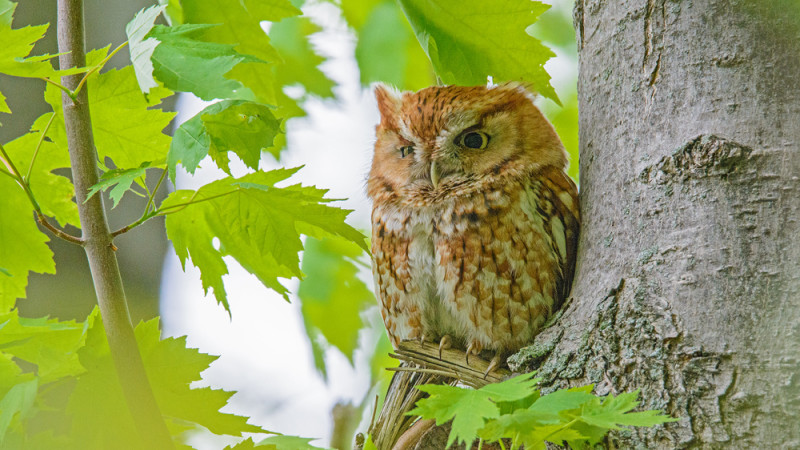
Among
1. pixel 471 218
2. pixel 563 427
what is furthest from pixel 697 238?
pixel 471 218

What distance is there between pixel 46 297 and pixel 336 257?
42.3 inches

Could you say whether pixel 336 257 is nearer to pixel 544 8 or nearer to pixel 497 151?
pixel 497 151

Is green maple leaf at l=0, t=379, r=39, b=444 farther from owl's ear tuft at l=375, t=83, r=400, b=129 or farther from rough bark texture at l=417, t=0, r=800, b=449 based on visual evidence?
owl's ear tuft at l=375, t=83, r=400, b=129

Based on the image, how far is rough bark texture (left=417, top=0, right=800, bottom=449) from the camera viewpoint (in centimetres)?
113

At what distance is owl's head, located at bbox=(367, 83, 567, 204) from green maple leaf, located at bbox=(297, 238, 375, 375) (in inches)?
24.5

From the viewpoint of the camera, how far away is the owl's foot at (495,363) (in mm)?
1595

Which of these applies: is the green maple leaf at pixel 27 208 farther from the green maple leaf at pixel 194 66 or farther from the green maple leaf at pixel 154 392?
the green maple leaf at pixel 194 66

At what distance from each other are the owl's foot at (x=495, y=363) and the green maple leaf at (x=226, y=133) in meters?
0.74

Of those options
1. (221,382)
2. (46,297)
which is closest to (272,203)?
(46,297)

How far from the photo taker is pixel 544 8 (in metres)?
1.54

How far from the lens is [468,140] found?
6.50ft

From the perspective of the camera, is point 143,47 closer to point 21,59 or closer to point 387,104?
point 21,59

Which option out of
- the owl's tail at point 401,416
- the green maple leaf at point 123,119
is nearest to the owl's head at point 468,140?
the owl's tail at point 401,416

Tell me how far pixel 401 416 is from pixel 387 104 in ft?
3.28
